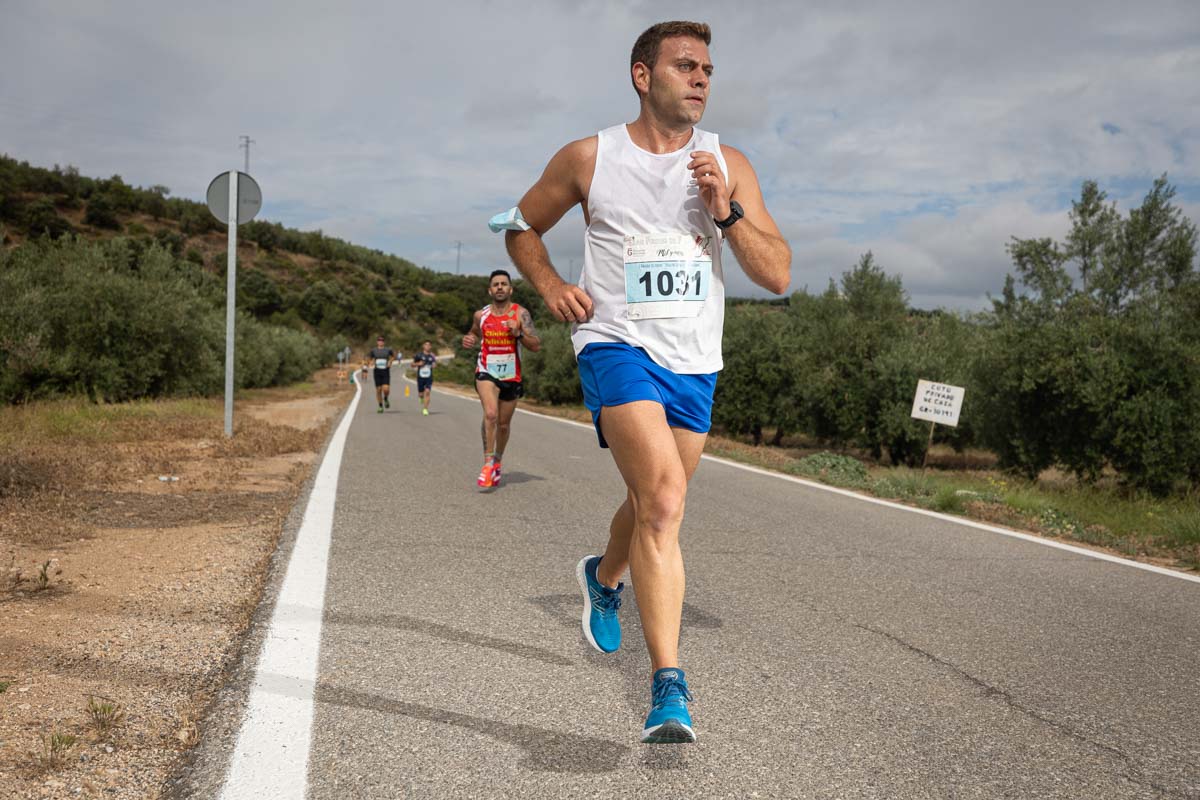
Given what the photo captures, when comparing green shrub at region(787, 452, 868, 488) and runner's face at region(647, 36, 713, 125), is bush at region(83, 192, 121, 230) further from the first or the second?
runner's face at region(647, 36, 713, 125)

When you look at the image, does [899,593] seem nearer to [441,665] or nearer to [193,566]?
[441,665]

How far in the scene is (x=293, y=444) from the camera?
40.9 ft

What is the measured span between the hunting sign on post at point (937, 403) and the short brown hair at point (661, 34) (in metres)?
12.4

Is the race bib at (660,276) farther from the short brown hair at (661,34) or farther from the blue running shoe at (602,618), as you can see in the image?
the blue running shoe at (602,618)

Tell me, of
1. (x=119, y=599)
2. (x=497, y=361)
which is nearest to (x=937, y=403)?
(x=497, y=361)

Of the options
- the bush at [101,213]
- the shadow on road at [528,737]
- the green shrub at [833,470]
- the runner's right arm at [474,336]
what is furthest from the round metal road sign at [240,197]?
the bush at [101,213]

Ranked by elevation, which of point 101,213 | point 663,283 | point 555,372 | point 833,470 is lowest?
point 555,372

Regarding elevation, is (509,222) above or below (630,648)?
above

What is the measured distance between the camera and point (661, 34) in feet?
9.73

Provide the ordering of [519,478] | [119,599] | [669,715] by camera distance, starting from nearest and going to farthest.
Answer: [669,715]
[119,599]
[519,478]

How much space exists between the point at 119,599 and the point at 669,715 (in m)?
3.09

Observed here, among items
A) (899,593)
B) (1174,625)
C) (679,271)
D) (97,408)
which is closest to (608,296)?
(679,271)

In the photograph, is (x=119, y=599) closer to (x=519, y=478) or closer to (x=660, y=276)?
(x=660, y=276)

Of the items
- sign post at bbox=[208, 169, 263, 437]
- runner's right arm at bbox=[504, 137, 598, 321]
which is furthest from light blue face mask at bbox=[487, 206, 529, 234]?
sign post at bbox=[208, 169, 263, 437]
